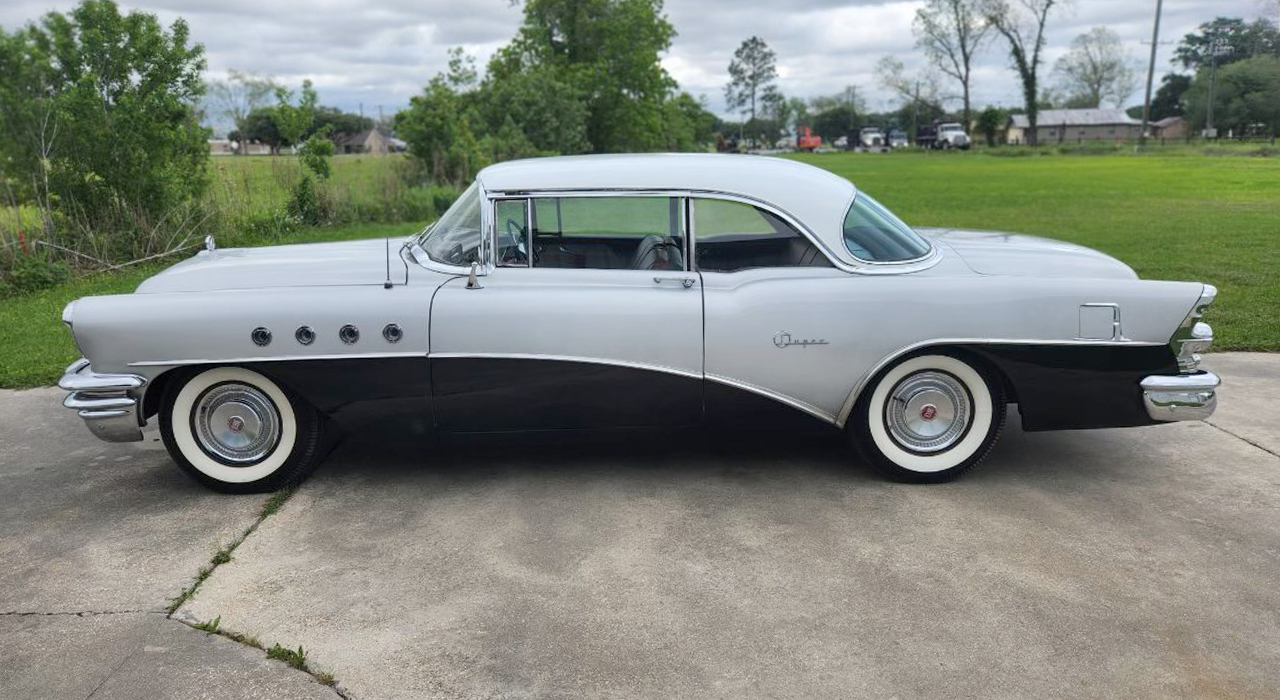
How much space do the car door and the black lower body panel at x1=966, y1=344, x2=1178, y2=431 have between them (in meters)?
1.33

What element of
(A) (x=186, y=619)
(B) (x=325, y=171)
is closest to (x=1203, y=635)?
(A) (x=186, y=619)

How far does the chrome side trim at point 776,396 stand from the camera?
4133 millimetres

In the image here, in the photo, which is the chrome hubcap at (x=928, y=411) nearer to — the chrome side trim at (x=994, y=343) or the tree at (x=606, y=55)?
the chrome side trim at (x=994, y=343)

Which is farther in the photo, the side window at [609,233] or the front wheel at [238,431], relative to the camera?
the side window at [609,233]

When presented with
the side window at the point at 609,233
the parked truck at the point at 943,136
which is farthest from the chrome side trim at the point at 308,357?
the parked truck at the point at 943,136

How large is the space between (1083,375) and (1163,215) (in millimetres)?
14159

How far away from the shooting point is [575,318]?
4.11 m

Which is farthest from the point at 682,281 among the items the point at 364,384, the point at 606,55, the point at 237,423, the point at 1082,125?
the point at 1082,125

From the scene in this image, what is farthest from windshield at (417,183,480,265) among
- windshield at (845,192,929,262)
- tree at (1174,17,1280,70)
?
tree at (1174,17,1280,70)

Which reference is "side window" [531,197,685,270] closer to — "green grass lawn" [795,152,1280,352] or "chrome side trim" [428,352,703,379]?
"chrome side trim" [428,352,703,379]

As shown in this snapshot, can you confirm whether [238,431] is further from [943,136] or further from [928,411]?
[943,136]

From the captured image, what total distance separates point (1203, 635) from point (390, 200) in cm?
1711

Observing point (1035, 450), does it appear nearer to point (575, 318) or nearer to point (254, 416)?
point (575, 318)

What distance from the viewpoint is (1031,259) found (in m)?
4.51
